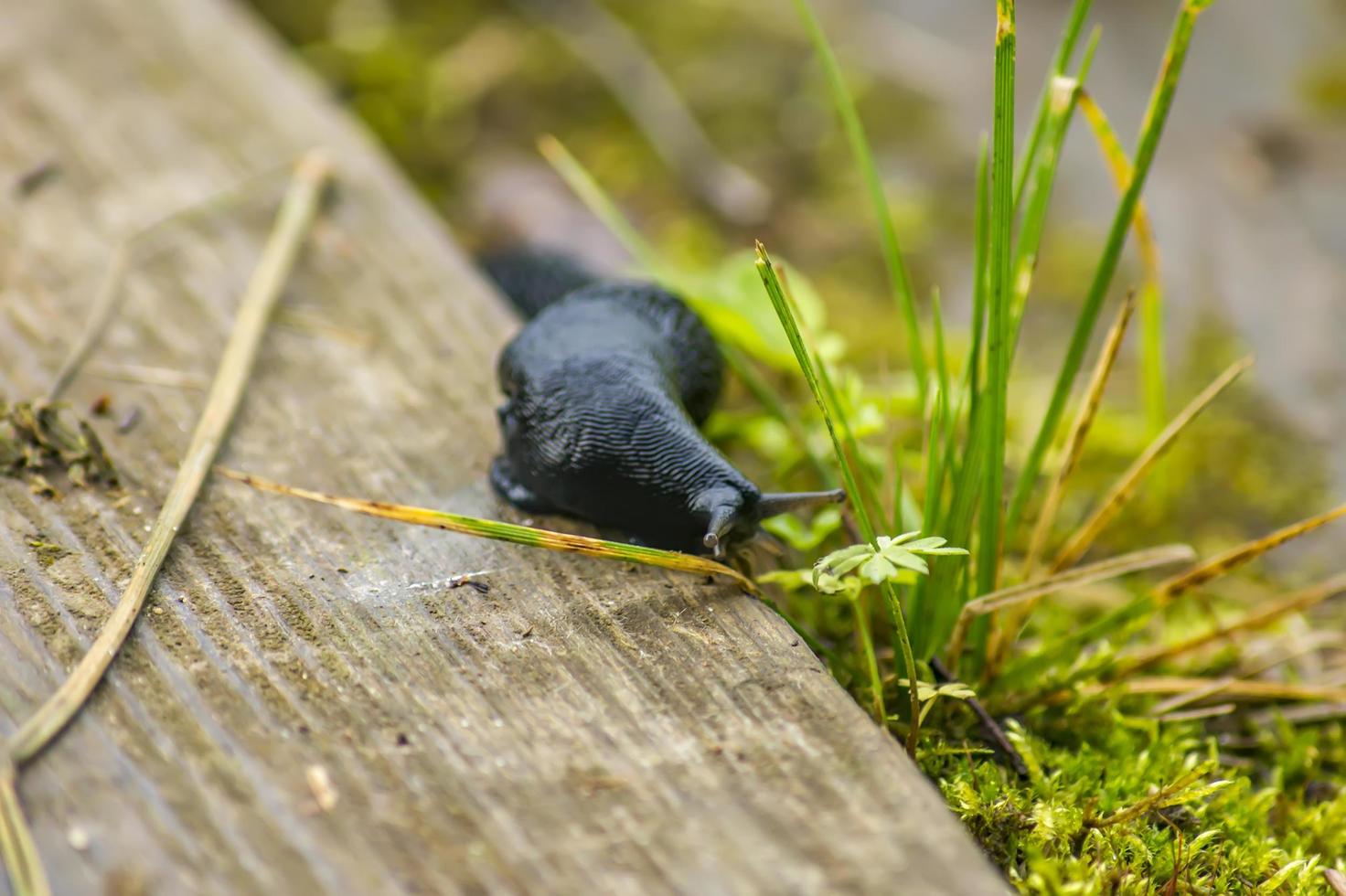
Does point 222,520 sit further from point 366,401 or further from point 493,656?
point 493,656

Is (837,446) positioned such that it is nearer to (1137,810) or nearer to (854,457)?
(854,457)

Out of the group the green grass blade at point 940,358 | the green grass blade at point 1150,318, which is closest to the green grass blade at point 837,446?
the green grass blade at point 940,358

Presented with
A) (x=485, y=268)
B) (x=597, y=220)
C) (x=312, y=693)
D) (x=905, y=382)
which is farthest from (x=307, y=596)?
(x=597, y=220)

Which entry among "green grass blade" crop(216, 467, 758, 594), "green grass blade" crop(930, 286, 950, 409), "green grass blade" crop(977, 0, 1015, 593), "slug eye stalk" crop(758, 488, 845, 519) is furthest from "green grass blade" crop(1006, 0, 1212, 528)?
"green grass blade" crop(216, 467, 758, 594)

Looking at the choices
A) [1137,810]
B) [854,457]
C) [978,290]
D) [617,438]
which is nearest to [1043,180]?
[978,290]

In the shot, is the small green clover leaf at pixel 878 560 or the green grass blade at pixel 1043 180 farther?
the green grass blade at pixel 1043 180

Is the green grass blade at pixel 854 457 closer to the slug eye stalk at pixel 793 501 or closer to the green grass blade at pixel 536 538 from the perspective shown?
the slug eye stalk at pixel 793 501
